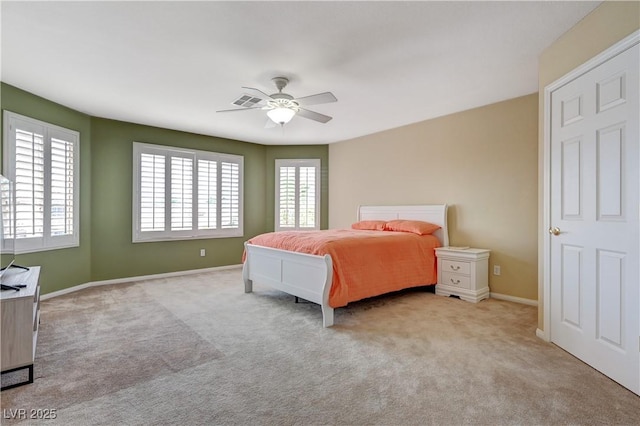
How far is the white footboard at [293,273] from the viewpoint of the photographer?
3.16 metres

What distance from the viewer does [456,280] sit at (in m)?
4.20

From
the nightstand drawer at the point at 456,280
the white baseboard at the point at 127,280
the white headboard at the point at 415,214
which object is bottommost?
the white baseboard at the point at 127,280

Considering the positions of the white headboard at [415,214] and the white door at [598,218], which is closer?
the white door at [598,218]

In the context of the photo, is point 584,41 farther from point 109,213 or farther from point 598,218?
point 109,213

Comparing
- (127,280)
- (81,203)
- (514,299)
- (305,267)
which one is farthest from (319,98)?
(127,280)

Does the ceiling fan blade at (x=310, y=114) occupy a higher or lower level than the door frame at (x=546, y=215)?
higher

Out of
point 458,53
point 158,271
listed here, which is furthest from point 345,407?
point 158,271

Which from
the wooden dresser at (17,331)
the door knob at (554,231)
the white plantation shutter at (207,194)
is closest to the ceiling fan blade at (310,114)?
the door knob at (554,231)

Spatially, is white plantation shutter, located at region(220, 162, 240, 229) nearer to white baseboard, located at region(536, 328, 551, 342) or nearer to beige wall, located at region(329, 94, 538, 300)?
beige wall, located at region(329, 94, 538, 300)

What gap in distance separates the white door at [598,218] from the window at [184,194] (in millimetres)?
5154

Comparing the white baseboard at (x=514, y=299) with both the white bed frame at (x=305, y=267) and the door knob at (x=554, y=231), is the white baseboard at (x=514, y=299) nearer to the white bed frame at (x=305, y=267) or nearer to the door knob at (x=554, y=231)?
the white bed frame at (x=305, y=267)

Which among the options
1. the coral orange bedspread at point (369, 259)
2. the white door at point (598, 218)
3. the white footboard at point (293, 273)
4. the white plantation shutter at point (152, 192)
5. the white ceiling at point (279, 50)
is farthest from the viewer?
the white plantation shutter at point (152, 192)

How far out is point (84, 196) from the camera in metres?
4.73

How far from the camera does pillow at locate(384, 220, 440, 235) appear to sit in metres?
4.53
